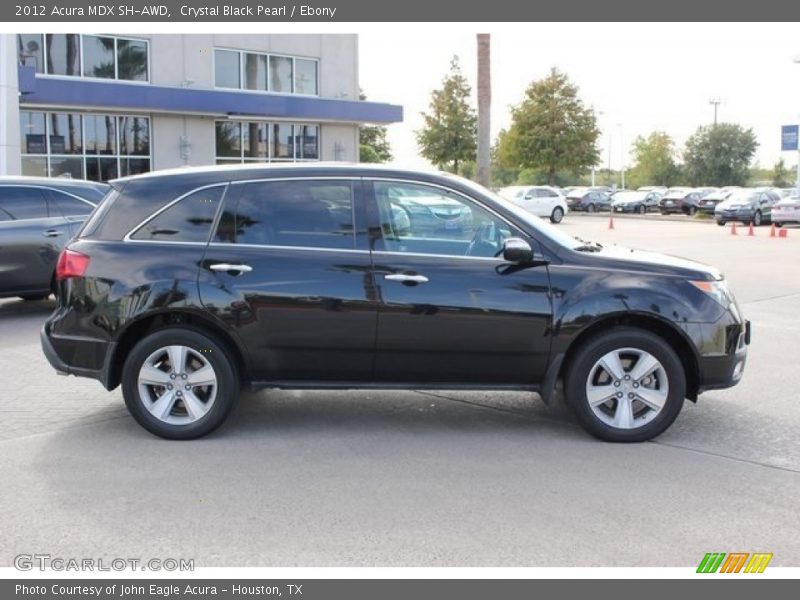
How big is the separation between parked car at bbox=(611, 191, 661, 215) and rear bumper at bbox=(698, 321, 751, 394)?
44926 mm

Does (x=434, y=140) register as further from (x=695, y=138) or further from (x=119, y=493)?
(x=119, y=493)

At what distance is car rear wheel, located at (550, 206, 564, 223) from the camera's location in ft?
123

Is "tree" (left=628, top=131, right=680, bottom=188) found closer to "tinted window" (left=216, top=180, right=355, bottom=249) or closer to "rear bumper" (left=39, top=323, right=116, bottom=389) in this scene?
"tinted window" (left=216, top=180, right=355, bottom=249)

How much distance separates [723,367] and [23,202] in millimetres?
8568

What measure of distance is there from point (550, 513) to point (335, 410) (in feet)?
8.01

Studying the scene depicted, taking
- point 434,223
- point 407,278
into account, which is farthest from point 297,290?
point 434,223

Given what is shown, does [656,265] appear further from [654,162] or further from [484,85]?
[654,162]

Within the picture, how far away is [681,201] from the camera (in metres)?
45.6

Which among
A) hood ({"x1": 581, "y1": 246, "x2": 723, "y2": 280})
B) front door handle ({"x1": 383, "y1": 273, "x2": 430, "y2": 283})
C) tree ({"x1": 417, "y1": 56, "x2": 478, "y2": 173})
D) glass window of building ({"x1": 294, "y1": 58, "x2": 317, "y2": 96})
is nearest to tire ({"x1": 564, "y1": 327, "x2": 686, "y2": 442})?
hood ({"x1": 581, "y1": 246, "x2": 723, "y2": 280})

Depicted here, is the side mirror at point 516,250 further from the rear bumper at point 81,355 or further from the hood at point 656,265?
the rear bumper at point 81,355

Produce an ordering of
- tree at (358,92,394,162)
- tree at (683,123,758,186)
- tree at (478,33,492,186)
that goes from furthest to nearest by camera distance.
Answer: tree at (683,123,758,186), tree at (358,92,394,162), tree at (478,33,492,186)

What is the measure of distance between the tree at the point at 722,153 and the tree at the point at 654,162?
5831 millimetres

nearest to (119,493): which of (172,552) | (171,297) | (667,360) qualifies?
(172,552)

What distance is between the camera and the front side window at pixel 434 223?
19.1ft
